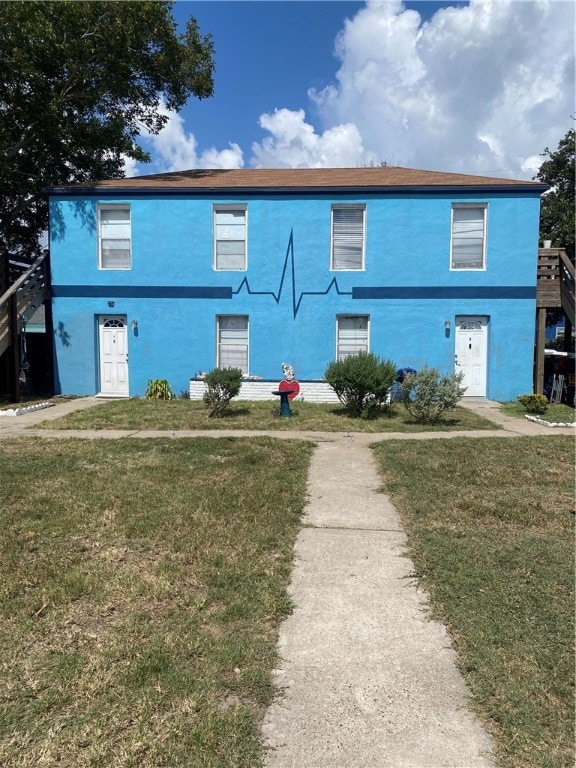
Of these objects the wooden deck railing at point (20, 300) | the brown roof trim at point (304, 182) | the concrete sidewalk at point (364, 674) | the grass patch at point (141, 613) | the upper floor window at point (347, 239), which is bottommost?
the concrete sidewalk at point (364, 674)

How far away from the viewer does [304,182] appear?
46.8 feet

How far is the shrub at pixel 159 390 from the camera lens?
549 inches

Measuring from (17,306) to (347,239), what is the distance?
337 inches

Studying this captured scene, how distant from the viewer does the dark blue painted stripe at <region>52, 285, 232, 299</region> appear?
14.2m

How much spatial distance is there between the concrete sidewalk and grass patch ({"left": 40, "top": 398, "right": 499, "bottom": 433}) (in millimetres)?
5390

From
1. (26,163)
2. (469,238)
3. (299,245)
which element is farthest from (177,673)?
(26,163)

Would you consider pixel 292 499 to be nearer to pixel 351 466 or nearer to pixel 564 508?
pixel 351 466

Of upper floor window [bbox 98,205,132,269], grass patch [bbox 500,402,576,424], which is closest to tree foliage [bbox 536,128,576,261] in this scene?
grass patch [bbox 500,402,576,424]

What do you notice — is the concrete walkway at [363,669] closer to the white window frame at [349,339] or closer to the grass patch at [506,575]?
the grass patch at [506,575]

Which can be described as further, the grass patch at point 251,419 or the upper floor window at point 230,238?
the upper floor window at point 230,238

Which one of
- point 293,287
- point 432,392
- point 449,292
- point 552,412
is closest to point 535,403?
point 552,412

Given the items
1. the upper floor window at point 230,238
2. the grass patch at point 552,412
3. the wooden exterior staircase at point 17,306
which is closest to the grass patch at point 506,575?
the grass patch at point 552,412

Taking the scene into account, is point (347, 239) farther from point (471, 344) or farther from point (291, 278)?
point (471, 344)

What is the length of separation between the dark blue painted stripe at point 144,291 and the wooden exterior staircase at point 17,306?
1.52 ft
